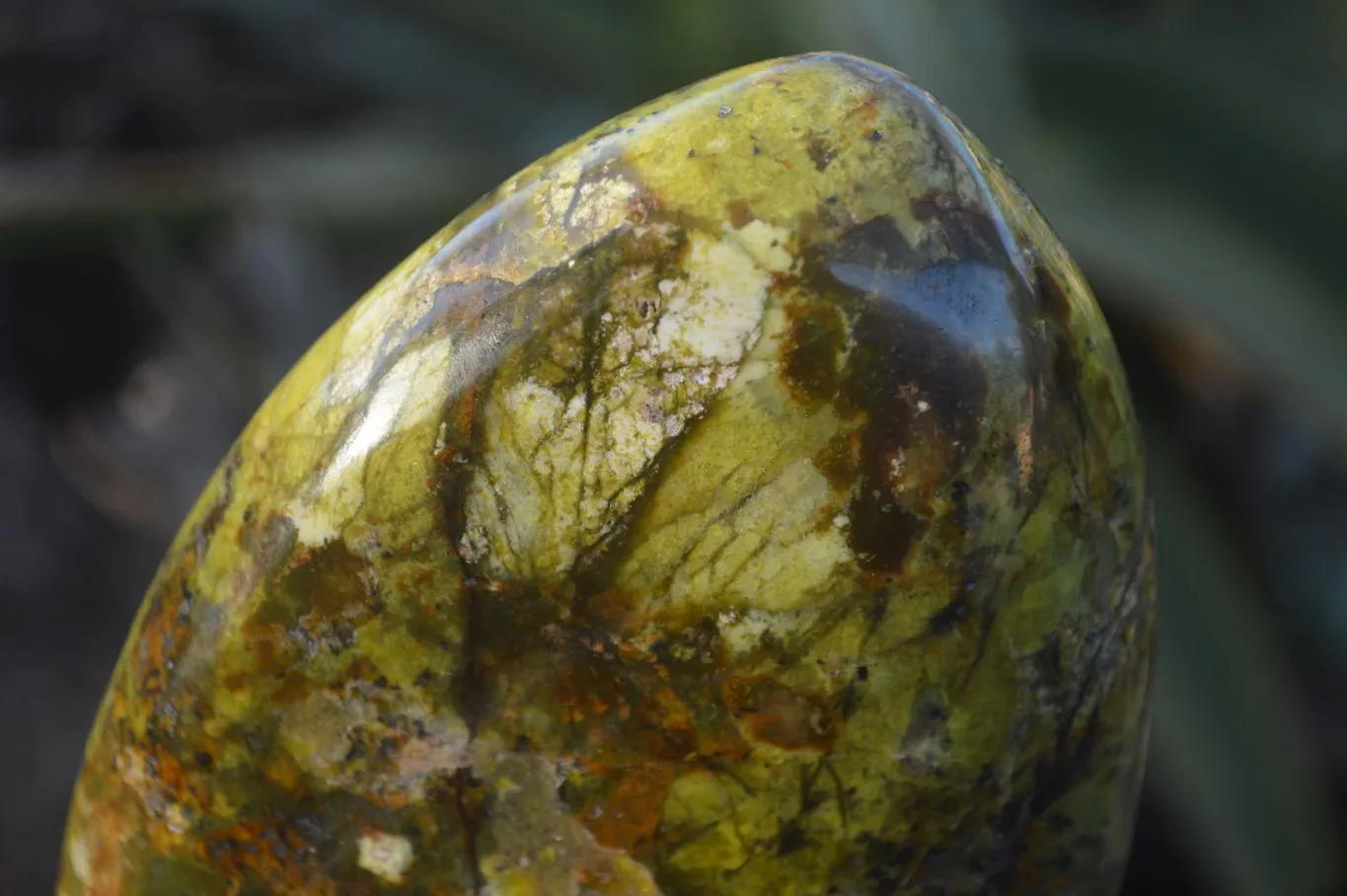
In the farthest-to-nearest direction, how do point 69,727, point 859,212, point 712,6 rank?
point 69,727, point 712,6, point 859,212

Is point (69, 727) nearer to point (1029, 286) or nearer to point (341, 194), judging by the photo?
point (341, 194)

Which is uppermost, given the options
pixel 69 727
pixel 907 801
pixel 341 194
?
pixel 341 194

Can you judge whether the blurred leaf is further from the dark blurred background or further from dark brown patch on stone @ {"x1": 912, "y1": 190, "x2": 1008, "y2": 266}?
dark brown patch on stone @ {"x1": 912, "y1": 190, "x2": 1008, "y2": 266}

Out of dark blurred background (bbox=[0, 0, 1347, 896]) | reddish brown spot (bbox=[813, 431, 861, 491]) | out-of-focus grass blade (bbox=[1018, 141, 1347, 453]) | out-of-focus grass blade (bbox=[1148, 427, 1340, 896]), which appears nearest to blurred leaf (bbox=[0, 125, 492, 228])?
dark blurred background (bbox=[0, 0, 1347, 896])

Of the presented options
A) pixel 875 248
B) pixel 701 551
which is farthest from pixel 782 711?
→ pixel 875 248

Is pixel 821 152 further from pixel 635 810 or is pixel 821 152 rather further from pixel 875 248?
pixel 635 810

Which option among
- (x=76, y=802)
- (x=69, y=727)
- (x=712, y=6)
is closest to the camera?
(x=76, y=802)

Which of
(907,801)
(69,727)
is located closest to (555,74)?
(69,727)
